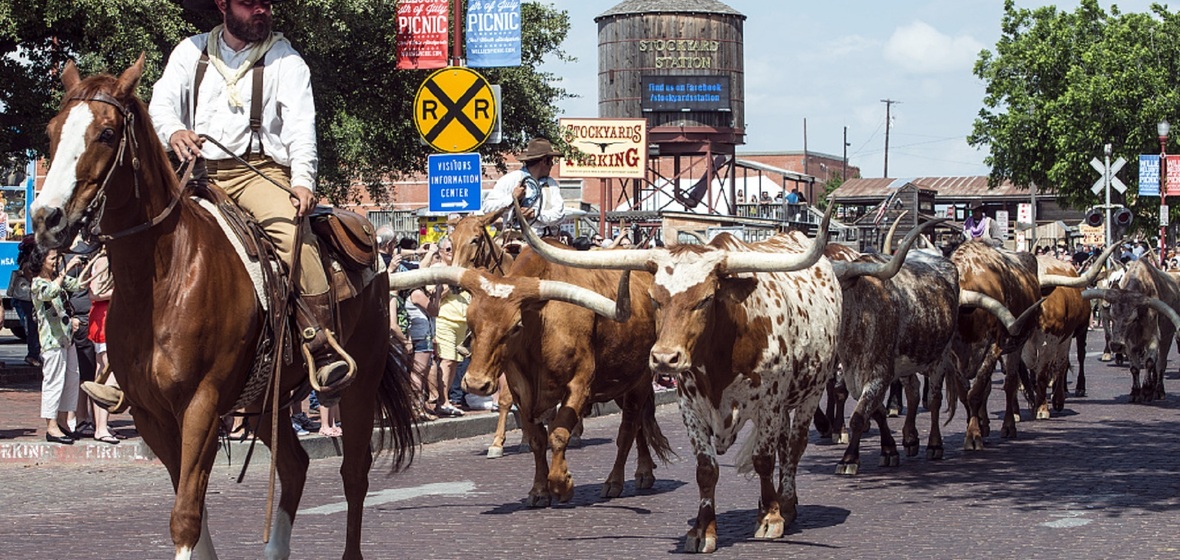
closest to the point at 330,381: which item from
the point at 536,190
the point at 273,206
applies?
the point at 273,206

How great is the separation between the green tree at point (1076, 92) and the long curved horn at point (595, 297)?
50.9 metres

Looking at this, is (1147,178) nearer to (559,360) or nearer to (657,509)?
(559,360)

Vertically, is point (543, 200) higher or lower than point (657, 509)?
higher

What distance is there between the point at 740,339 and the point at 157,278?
365 cm

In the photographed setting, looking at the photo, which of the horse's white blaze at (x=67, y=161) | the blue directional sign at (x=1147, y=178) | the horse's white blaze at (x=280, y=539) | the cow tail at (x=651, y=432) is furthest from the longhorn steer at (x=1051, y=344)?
the blue directional sign at (x=1147, y=178)

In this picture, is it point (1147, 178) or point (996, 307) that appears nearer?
point (996, 307)

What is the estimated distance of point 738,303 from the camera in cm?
935

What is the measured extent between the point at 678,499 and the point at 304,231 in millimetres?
4280

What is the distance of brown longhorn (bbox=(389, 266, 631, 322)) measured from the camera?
9.91 meters

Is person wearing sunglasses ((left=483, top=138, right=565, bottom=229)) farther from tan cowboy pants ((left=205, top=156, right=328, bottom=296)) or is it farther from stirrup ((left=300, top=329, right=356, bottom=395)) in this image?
stirrup ((left=300, top=329, right=356, bottom=395))

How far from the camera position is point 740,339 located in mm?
9336

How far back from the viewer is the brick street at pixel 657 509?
9.02m

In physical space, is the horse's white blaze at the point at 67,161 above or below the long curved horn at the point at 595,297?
above

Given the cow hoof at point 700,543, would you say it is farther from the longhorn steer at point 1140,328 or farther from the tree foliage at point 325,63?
the longhorn steer at point 1140,328
